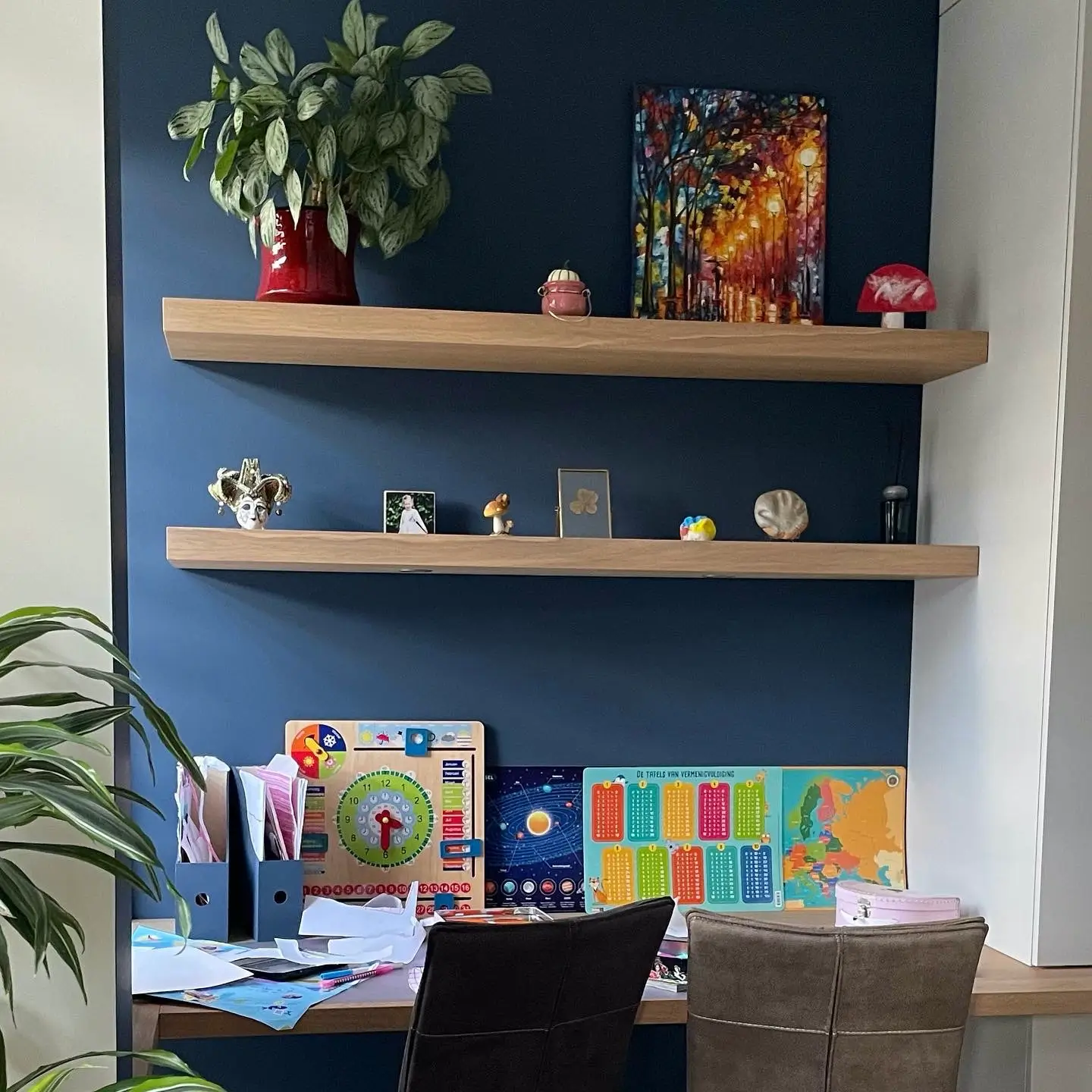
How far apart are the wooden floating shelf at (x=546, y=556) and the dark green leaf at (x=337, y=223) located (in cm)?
51

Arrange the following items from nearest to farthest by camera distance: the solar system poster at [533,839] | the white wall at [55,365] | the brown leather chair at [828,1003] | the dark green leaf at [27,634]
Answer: the dark green leaf at [27,634] < the white wall at [55,365] < the brown leather chair at [828,1003] < the solar system poster at [533,839]

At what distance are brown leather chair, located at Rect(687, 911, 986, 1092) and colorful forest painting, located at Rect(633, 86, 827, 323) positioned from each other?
4.19 ft

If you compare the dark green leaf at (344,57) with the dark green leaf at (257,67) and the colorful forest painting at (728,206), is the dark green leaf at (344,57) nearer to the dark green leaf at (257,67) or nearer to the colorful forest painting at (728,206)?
the dark green leaf at (257,67)

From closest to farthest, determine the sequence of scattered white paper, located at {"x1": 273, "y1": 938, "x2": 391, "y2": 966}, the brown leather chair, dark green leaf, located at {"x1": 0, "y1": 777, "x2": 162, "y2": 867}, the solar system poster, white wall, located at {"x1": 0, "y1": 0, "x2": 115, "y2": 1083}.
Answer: dark green leaf, located at {"x1": 0, "y1": 777, "x2": 162, "y2": 867} → white wall, located at {"x1": 0, "y1": 0, "x2": 115, "y2": 1083} → the brown leather chair → scattered white paper, located at {"x1": 273, "y1": 938, "x2": 391, "y2": 966} → the solar system poster

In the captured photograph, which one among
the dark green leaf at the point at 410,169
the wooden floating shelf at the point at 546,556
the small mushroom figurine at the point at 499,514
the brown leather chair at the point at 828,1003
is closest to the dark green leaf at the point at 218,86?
the dark green leaf at the point at 410,169

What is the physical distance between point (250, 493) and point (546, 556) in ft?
1.82

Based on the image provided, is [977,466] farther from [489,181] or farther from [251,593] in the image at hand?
[251,593]

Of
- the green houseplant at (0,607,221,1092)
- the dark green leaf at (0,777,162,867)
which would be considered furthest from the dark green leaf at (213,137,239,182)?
the dark green leaf at (0,777,162,867)

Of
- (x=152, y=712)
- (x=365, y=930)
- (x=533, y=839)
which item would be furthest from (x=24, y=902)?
(x=533, y=839)

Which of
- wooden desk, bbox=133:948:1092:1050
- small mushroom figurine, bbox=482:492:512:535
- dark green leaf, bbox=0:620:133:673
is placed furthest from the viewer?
small mushroom figurine, bbox=482:492:512:535

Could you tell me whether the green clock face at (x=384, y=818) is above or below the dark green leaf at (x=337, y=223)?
below

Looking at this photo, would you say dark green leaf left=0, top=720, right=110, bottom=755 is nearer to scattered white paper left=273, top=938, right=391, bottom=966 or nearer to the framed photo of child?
scattered white paper left=273, top=938, right=391, bottom=966

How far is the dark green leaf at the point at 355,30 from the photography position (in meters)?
2.15

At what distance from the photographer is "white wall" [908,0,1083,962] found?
215cm
